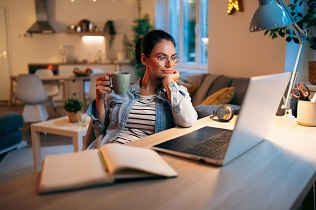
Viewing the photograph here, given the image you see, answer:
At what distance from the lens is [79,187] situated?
814 millimetres

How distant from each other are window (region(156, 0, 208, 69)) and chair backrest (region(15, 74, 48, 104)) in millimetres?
2387

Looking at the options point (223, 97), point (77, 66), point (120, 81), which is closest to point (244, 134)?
point (120, 81)

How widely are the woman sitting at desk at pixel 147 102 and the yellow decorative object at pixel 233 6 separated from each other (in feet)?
7.12

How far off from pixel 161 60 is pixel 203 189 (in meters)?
0.90

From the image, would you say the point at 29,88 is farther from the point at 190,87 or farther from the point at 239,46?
the point at 239,46

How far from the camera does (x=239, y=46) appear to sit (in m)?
3.71

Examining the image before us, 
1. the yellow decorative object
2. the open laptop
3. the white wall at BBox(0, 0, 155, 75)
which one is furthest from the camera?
the white wall at BBox(0, 0, 155, 75)

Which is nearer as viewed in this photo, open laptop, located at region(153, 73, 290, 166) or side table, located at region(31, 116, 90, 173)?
open laptop, located at region(153, 73, 290, 166)

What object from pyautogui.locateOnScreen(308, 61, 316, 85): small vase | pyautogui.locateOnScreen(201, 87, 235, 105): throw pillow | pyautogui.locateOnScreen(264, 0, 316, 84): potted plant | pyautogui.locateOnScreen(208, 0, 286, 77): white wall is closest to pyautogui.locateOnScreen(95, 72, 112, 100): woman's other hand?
pyautogui.locateOnScreen(201, 87, 235, 105): throw pillow

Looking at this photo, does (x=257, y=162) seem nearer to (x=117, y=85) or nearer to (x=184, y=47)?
(x=117, y=85)

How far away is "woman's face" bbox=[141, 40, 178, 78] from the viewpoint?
5.32 feet

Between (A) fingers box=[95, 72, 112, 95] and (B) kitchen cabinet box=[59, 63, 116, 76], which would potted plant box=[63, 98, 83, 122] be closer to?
(A) fingers box=[95, 72, 112, 95]

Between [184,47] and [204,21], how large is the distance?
2.31 ft

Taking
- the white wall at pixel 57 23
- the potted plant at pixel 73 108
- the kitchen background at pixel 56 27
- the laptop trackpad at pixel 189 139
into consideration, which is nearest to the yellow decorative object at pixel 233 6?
the potted plant at pixel 73 108
